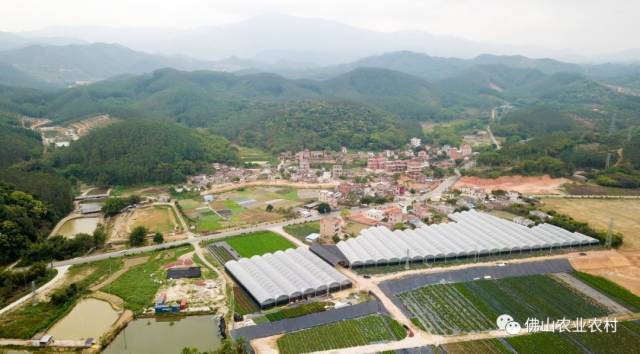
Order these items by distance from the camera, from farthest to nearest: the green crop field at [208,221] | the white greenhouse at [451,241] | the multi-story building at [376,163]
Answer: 1. the multi-story building at [376,163]
2. the green crop field at [208,221]
3. the white greenhouse at [451,241]

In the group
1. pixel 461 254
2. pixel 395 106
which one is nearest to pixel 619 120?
pixel 395 106

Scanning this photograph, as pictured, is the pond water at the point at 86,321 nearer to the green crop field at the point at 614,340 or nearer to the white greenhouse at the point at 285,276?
the white greenhouse at the point at 285,276

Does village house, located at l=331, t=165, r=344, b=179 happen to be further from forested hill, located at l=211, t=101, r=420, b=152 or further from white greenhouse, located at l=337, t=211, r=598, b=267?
white greenhouse, located at l=337, t=211, r=598, b=267

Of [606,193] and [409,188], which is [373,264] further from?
[606,193]

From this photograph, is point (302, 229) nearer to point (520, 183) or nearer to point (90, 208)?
point (90, 208)

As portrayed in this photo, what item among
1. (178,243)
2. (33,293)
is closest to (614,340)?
(178,243)

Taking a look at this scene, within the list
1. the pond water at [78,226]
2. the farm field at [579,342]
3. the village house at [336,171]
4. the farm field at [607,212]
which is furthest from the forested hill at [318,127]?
the farm field at [579,342]

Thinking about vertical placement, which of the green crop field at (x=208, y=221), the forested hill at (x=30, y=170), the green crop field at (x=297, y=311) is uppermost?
the forested hill at (x=30, y=170)

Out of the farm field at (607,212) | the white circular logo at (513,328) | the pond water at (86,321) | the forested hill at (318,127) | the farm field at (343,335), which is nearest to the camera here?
the farm field at (343,335)
